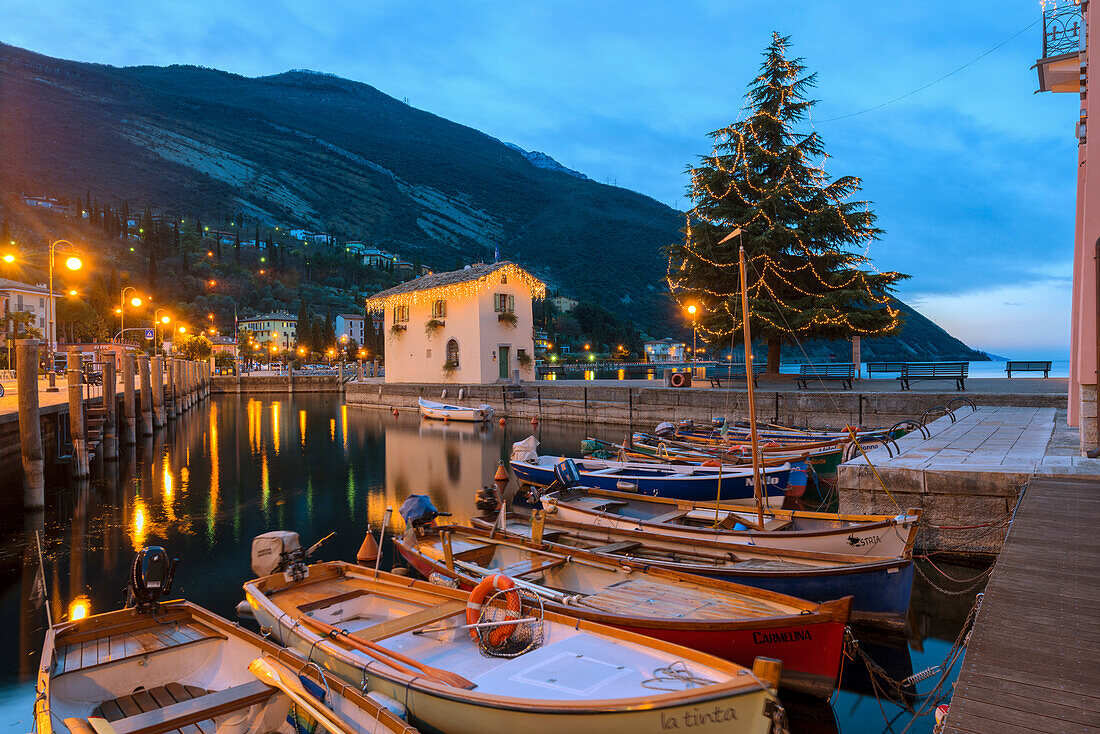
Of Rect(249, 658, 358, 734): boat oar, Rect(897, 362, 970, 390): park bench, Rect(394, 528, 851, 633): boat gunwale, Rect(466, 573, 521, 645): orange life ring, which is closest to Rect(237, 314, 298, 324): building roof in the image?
Rect(897, 362, 970, 390): park bench

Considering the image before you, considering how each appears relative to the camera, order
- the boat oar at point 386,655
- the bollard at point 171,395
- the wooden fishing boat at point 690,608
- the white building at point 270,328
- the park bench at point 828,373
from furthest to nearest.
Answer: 1. the white building at point 270,328
2. the bollard at point 171,395
3. the park bench at point 828,373
4. the wooden fishing boat at point 690,608
5. the boat oar at point 386,655

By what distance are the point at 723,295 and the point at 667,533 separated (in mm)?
25204

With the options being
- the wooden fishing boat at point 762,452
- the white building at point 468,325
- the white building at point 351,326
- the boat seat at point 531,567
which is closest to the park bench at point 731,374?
the wooden fishing boat at point 762,452

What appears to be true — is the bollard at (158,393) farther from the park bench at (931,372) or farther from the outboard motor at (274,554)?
the park bench at (931,372)

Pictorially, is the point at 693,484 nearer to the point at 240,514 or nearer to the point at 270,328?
the point at 240,514

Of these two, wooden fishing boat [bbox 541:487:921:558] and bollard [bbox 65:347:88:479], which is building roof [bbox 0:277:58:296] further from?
wooden fishing boat [bbox 541:487:921:558]

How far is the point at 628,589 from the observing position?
7047mm

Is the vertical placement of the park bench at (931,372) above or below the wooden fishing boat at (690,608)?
above

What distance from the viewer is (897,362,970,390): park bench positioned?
1019 inches

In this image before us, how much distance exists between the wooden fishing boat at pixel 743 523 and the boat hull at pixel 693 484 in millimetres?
1013

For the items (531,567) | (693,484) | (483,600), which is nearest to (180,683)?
(483,600)

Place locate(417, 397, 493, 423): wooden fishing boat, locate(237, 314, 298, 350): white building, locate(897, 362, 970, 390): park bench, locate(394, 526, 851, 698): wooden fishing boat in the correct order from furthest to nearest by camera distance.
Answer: locate(237, 314, 298, 350): white building → locate(417, 397, 493, 423): wooden fishing boat → locate(897, 362, 970, 390): park bench → locate(394, 526, 851, 698): wooden fishing boat

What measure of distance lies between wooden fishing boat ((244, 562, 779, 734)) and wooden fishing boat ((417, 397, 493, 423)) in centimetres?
2817

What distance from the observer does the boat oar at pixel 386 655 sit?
15.9ft
